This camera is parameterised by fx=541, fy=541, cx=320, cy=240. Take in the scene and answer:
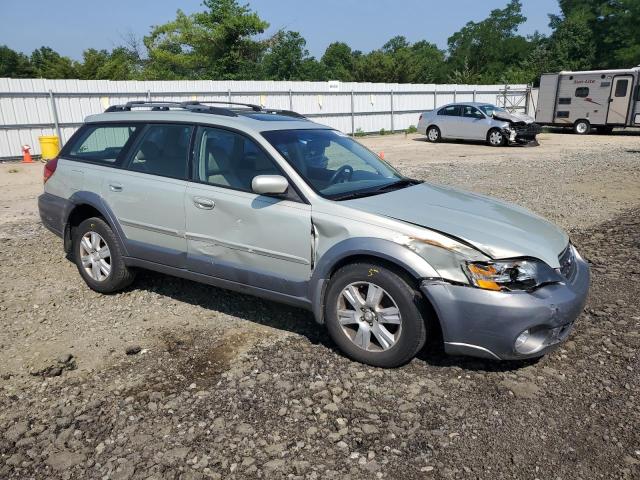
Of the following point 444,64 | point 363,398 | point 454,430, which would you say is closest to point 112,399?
point 363,398

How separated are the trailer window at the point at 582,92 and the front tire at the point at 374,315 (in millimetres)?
23976

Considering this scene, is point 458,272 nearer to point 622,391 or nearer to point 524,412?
point 524,412

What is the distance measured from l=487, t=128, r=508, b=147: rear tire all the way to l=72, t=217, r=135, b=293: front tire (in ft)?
56.8

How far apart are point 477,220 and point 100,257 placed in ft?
10.9

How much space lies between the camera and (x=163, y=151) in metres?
4.51

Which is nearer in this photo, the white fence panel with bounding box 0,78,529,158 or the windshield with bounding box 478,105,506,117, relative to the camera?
the white fence panel with bounding box 0,78,529,158

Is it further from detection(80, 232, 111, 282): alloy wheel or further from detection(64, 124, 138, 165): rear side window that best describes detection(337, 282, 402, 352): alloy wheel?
detection(64, 124, 138, 165): rear side window

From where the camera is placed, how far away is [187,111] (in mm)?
4715

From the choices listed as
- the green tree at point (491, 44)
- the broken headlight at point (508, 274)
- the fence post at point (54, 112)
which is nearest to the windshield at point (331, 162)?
the broken headlight at point (508, 274)

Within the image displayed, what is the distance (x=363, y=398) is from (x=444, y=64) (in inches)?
3018

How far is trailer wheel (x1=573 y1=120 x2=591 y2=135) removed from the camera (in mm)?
24391

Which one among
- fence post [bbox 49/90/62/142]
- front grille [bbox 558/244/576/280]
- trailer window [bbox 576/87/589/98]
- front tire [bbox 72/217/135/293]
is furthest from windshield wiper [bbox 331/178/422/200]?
trailer window [bbox 576/87/589/98]

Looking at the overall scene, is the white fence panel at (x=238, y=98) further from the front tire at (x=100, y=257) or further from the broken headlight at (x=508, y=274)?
the broken headlight at (x=508, y=274)

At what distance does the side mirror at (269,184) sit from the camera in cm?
366
